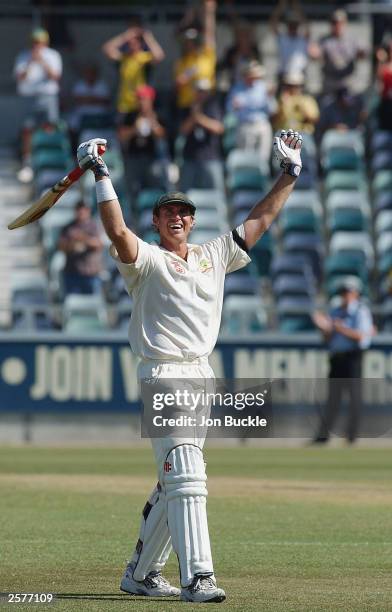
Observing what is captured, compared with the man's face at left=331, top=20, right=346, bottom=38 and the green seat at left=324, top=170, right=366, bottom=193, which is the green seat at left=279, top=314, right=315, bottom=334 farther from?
the man's face at left=331, top=20, right=346, bottom=38

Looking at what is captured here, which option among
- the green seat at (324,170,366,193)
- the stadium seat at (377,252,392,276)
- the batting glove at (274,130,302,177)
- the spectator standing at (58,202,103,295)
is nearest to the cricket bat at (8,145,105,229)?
the batting glove at (274,130,302,177)

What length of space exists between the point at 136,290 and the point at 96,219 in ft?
52.1

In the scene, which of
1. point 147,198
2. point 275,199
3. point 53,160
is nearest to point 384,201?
point 147,198

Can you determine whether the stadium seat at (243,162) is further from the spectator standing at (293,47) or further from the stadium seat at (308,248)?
the spectator standing at (293,47)

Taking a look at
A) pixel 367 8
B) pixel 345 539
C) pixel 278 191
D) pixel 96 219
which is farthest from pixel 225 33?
pixel 278 191

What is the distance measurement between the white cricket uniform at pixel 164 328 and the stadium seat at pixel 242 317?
14.3 metres

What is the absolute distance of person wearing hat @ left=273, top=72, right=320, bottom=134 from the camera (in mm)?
25219

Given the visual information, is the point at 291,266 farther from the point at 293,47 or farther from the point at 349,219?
the point at 293,47

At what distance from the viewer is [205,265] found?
27.7ft

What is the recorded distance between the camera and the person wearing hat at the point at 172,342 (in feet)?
26.2

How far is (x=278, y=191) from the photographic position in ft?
28.6

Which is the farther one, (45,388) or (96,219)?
(96,219)

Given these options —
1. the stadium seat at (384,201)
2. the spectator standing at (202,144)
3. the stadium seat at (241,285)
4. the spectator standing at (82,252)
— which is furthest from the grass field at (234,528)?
the spectator standing at (202,144)

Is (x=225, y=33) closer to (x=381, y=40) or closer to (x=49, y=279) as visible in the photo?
(x=381, y=40)
